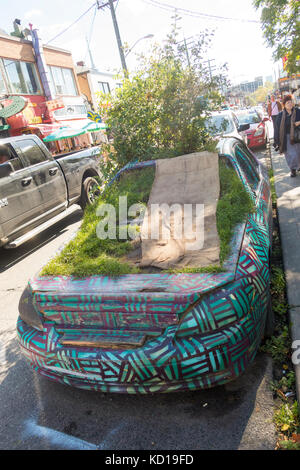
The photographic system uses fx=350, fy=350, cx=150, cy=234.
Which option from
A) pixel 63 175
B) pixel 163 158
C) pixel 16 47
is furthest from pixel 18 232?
pixel 16 47

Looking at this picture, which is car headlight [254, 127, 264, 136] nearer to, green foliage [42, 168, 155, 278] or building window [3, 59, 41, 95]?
green foliage [42, 168, 155, 278]

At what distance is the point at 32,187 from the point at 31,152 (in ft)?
2.53

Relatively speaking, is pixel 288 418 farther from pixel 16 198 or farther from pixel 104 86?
pixel 104 86

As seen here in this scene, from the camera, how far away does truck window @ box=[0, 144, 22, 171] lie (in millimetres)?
6184

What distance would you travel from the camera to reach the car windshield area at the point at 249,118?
13047 mm

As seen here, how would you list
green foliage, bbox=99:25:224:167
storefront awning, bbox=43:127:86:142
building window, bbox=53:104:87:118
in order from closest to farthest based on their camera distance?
green foliage, bbox=99:25:224:167, storefront awning, bbox=43:127:86:142, building window, bbox=53:104:87:118

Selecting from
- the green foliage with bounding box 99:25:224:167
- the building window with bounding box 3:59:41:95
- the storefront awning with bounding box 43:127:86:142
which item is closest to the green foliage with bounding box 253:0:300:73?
the green foliage with bounding box 99:25:224:167

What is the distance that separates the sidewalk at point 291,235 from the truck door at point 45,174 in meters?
4.26

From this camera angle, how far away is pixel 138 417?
239cm

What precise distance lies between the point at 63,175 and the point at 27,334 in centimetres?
533

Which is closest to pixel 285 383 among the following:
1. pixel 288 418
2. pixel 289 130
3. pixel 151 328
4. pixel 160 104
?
pixel 288 418

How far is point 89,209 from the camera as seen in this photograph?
3.77 metres

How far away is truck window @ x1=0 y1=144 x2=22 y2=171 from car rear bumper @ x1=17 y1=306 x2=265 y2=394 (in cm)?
481

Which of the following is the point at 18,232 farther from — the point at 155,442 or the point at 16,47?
the point at 16,47
